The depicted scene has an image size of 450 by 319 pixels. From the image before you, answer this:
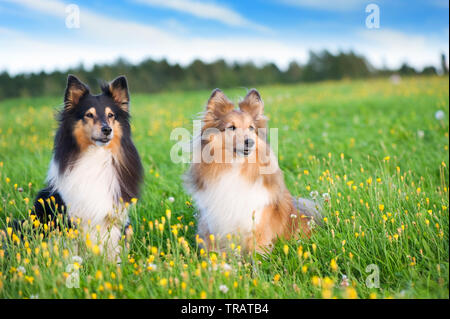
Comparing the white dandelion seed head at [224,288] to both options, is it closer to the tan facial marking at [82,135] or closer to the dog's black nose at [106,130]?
the dog's black nose at [106,130]

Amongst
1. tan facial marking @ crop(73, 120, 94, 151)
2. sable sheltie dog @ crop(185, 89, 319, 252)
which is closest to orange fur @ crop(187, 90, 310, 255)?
sable sheltie dog @ crop(185, 89, 319, 252)

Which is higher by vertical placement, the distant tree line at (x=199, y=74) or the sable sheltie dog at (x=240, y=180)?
the distant tree line at (x=199, y=74)

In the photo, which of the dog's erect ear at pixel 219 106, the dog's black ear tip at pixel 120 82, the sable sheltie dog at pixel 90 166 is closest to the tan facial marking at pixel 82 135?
the sable sheltie dog at pixel 90 166

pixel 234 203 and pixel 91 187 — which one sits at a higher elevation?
pixel 91 187

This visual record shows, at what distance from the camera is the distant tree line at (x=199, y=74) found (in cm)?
2031

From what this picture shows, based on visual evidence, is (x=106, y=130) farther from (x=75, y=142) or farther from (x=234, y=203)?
(x=234, y=203)

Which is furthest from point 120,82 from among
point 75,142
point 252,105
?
point 252,105

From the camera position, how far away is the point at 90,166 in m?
3.67

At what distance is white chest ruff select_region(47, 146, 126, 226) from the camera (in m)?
3.61

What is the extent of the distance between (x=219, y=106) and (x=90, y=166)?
142 cm
